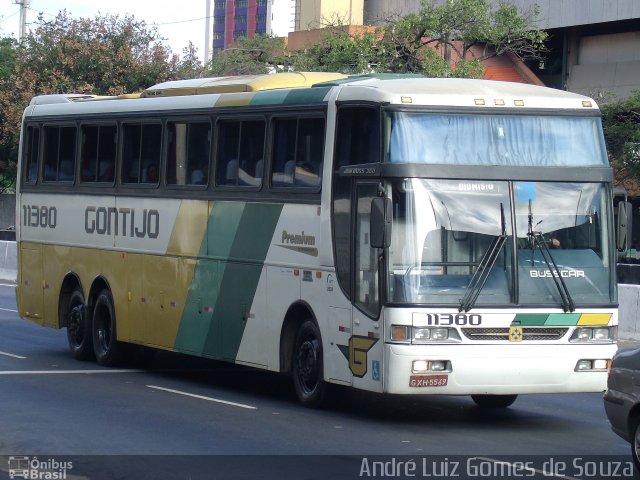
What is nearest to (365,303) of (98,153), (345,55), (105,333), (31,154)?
(105,333)

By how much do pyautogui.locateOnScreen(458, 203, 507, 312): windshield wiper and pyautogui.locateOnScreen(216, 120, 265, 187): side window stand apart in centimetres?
337

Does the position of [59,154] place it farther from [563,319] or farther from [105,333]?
[563,319]

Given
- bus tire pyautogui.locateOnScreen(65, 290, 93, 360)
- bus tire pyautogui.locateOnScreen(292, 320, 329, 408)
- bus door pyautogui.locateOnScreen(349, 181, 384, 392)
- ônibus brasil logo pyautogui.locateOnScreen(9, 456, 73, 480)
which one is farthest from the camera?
bus tire pyautogui.locateOnScreen(65, 290, 93, 360)

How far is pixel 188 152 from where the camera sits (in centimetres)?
1592

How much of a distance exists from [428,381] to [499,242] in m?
1.54

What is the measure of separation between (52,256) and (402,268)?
349 inches

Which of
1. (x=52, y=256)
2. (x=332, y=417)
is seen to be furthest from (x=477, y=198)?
(x=52, y=256)

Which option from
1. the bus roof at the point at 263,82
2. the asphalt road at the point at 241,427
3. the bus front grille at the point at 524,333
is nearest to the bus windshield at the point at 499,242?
the bus front grille at the point at 524,333

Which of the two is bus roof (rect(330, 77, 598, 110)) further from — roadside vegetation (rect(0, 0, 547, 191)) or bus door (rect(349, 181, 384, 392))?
roadside vegetation (rect(0, 0, 547, 191))

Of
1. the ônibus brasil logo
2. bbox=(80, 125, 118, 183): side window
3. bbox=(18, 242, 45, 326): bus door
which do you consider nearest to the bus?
bbox=(80, 125, 118, 183): side window

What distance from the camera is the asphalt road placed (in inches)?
404

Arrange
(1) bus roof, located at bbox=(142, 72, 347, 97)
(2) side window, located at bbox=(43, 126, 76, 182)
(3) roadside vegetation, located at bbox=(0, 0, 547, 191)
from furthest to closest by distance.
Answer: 1. (3) roadside vegetation, located at bbox=(0, 0, 547, 191)
2. (2) side window, located at bbox=(43, 126, 76, 182)
3. (1) bus roof, located at bbox=(142, 72, 347, 97)

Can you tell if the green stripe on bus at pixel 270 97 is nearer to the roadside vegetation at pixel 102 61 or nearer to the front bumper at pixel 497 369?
the front bumper at pixel 497 369

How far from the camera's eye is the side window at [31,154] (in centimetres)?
A: 1983
